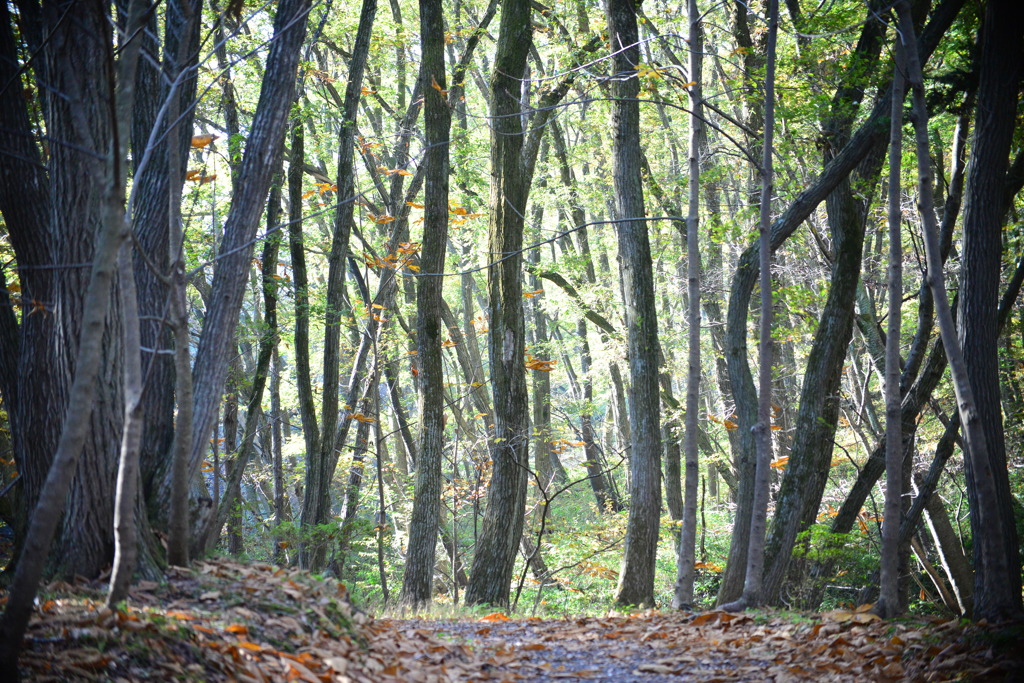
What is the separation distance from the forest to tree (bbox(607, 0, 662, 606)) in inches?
1.9

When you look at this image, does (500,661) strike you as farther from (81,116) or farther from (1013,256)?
(1013,256)

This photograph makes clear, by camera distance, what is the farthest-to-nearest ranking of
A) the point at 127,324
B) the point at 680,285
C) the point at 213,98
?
the point at 680,285 → the point at 213,98 → the point at 127,324

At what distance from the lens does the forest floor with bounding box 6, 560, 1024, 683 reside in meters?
3.05

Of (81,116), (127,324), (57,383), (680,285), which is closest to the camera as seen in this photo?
(81,116)

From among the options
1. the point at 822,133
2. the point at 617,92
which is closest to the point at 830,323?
the point at 822,133

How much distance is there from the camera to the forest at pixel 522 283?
4211 millimetres

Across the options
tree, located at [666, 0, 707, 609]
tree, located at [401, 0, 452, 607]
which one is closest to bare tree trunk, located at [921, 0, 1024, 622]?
tree, located at [666, 0, 707, 609]

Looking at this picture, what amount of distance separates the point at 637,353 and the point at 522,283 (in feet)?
6.43

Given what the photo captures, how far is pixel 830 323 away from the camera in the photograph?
26.1 ft

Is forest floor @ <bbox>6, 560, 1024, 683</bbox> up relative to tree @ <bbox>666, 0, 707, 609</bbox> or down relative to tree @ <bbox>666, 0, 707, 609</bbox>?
down

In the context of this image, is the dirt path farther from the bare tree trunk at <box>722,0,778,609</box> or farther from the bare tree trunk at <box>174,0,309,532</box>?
the bare tree trunk at <box>174,0,309,532</box>

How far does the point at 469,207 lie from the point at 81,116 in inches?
437

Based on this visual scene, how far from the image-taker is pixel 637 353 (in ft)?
30.3

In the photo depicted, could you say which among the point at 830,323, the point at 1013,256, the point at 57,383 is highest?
the point at 1013,256
